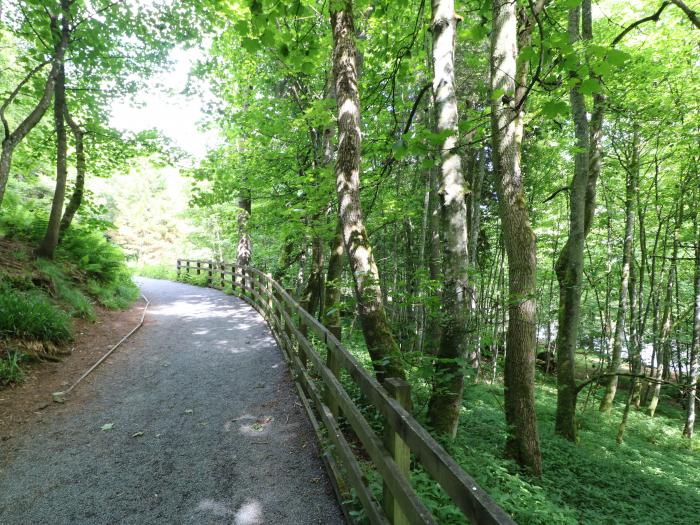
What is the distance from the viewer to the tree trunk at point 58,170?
914 centimetres

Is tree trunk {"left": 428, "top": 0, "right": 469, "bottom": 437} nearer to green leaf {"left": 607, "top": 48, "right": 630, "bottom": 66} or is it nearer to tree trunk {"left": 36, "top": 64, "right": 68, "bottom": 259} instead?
green leaf {"left": 607, "top": 48, "right": 630, "bottom": 66}

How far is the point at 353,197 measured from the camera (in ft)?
15.0

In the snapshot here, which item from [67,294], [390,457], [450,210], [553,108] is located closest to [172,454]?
[390,457]

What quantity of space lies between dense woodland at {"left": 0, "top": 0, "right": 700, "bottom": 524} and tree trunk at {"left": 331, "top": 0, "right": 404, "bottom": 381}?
0.09 feet

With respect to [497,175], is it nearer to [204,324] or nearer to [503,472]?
[503,472]

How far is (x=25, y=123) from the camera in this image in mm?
7168

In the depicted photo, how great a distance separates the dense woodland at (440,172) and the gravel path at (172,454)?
119 centimetres

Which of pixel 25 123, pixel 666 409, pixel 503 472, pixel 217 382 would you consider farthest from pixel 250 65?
pixel 666 409

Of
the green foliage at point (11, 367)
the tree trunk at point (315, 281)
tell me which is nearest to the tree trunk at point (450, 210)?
the tree trunk at point (315, 281)

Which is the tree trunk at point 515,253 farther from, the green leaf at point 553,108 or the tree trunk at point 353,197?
the green leaf at point 553,108

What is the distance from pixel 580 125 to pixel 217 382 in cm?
812

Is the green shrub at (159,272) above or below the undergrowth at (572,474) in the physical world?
above

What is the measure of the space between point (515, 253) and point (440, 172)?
4.78 feet

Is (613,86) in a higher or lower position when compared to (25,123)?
higher
